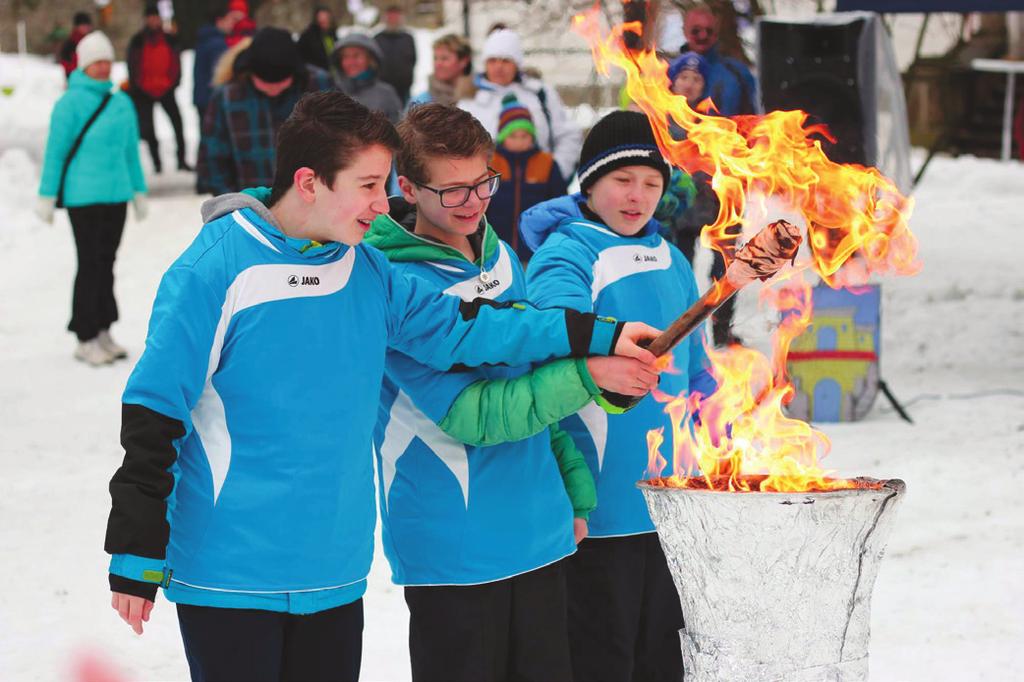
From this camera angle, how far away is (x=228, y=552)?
2.79m

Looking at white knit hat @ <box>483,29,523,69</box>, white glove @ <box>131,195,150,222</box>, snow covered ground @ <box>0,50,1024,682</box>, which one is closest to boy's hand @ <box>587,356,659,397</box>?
snow covered ground @ <box>0,50,1024,682</box>

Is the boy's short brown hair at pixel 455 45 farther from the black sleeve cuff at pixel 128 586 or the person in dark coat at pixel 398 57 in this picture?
the black sleeve cuff at pixel 128 586

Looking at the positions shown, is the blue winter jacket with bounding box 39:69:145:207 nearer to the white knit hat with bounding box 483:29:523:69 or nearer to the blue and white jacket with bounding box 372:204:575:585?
the white knit hat with bounding box 483:29:523:69

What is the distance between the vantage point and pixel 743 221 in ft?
10.4

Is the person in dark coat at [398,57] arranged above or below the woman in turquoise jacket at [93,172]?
above

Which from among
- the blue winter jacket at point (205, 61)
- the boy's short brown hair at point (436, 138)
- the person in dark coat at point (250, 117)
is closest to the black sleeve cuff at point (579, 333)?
the boy's short brown hair at point (436, 138)

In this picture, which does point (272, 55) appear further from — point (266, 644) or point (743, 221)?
point (266, 644)

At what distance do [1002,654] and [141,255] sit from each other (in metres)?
10.7

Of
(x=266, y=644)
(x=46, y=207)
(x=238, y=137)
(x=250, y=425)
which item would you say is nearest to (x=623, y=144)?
(x=250, y=425)

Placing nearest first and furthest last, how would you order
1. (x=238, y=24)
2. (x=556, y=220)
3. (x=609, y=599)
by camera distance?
(x=609, y=599), (x=556, y=220), (x=238, y=24)

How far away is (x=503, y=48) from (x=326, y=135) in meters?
5.78

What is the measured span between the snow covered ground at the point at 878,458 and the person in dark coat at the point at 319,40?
2283 millimetres

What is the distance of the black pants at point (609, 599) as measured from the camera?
12.2ft

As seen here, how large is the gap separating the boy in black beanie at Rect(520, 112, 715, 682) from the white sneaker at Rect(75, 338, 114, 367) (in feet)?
21.5
